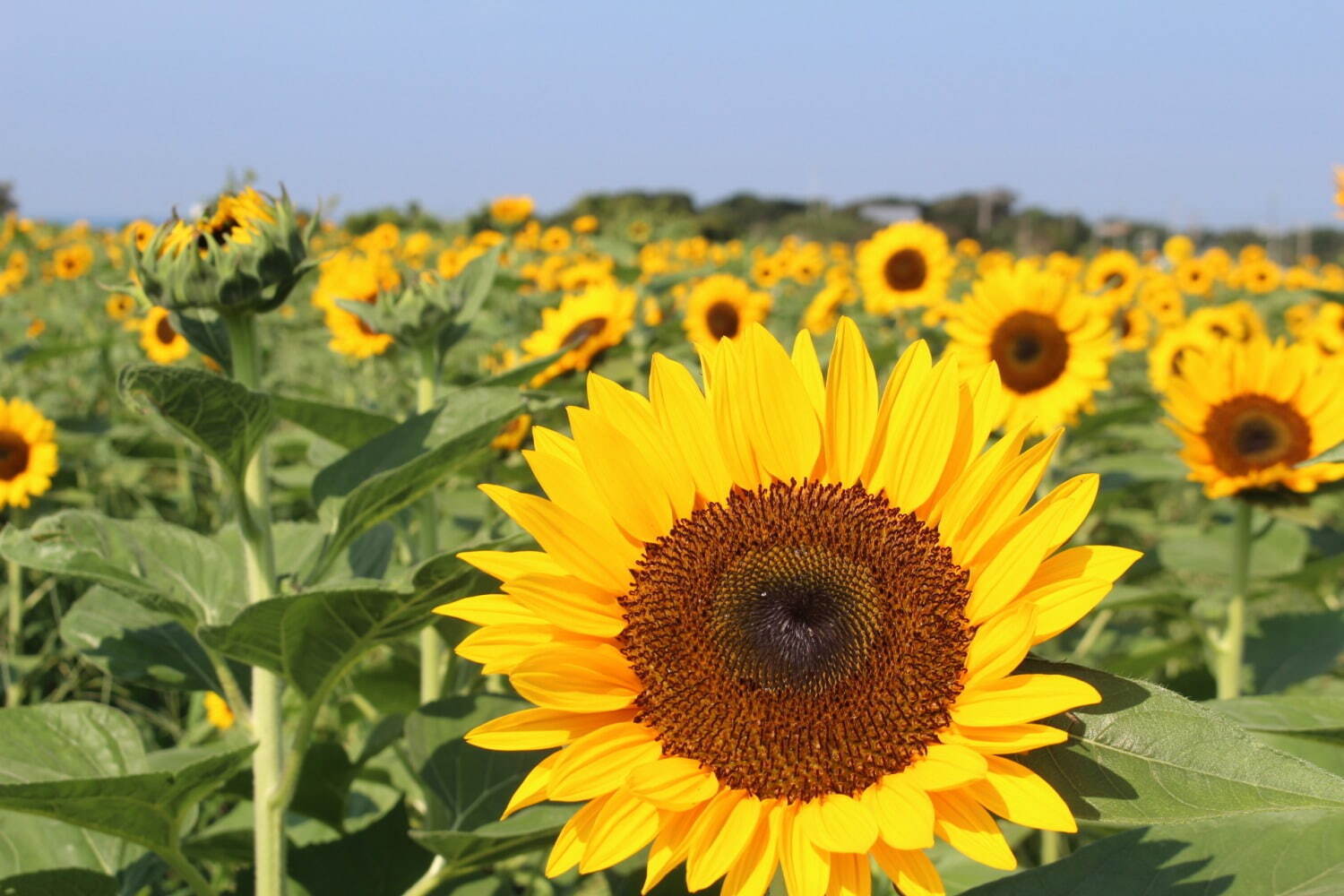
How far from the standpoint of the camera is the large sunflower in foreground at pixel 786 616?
2.95 ft

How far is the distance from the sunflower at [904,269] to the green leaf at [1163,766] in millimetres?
5140

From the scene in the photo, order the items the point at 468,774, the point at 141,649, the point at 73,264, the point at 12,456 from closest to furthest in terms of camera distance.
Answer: the point at 468,774 → the point at 141,649 → the point at 12,456 → the point at 73,264

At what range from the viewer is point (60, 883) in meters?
1.49

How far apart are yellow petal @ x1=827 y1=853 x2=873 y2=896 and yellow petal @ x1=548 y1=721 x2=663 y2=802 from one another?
0.17m

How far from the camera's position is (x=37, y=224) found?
1424 cm

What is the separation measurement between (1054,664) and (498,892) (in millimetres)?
1150

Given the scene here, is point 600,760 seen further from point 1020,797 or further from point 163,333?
point 163,333

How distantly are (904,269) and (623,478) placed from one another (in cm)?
527

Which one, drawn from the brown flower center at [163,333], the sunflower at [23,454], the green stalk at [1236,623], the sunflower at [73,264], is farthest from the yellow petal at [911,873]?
the sunflower at [73,264]

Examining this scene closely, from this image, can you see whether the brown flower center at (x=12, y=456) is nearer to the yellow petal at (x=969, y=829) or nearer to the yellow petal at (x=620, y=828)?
the yellow petal at (x=620, y=828)

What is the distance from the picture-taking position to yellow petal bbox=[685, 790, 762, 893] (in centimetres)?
90

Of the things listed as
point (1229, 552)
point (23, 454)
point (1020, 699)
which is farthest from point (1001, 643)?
point (23, 454)

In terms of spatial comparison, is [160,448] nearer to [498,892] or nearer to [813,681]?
[498,892]

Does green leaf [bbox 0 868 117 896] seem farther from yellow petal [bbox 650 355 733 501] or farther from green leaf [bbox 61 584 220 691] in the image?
yellow petal [bbox 650 355 733 501]
